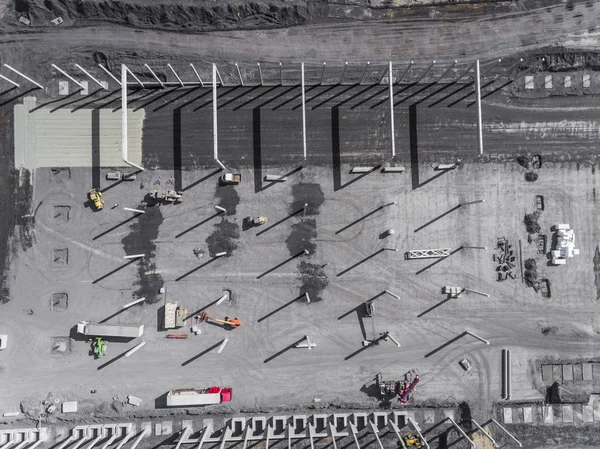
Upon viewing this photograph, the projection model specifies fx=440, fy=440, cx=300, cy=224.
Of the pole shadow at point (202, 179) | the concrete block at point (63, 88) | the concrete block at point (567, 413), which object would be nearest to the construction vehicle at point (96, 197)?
the pole shadow at point (202, 179)

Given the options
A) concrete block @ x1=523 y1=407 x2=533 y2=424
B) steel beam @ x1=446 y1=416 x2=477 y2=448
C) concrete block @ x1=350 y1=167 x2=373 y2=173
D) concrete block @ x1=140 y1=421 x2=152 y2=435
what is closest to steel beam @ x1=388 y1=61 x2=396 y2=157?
concrete block @ x1=350 y1=167 x2=373 y2=173

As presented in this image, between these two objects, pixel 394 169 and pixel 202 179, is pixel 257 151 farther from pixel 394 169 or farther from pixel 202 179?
pixel 394 169

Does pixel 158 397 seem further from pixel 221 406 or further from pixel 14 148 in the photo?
pixel 14 148

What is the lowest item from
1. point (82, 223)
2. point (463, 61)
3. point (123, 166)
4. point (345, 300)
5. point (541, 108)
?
point (345, 300)

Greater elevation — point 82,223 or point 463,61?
point 463,61

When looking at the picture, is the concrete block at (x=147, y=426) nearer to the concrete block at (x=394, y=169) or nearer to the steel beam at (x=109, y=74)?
the steel beam at (x=109, y=74)

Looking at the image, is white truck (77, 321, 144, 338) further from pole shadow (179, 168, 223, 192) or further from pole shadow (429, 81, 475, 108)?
pole shadow (429, 81, 475, 108)

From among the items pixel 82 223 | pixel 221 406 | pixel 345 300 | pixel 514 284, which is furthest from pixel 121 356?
pixel 514 284
